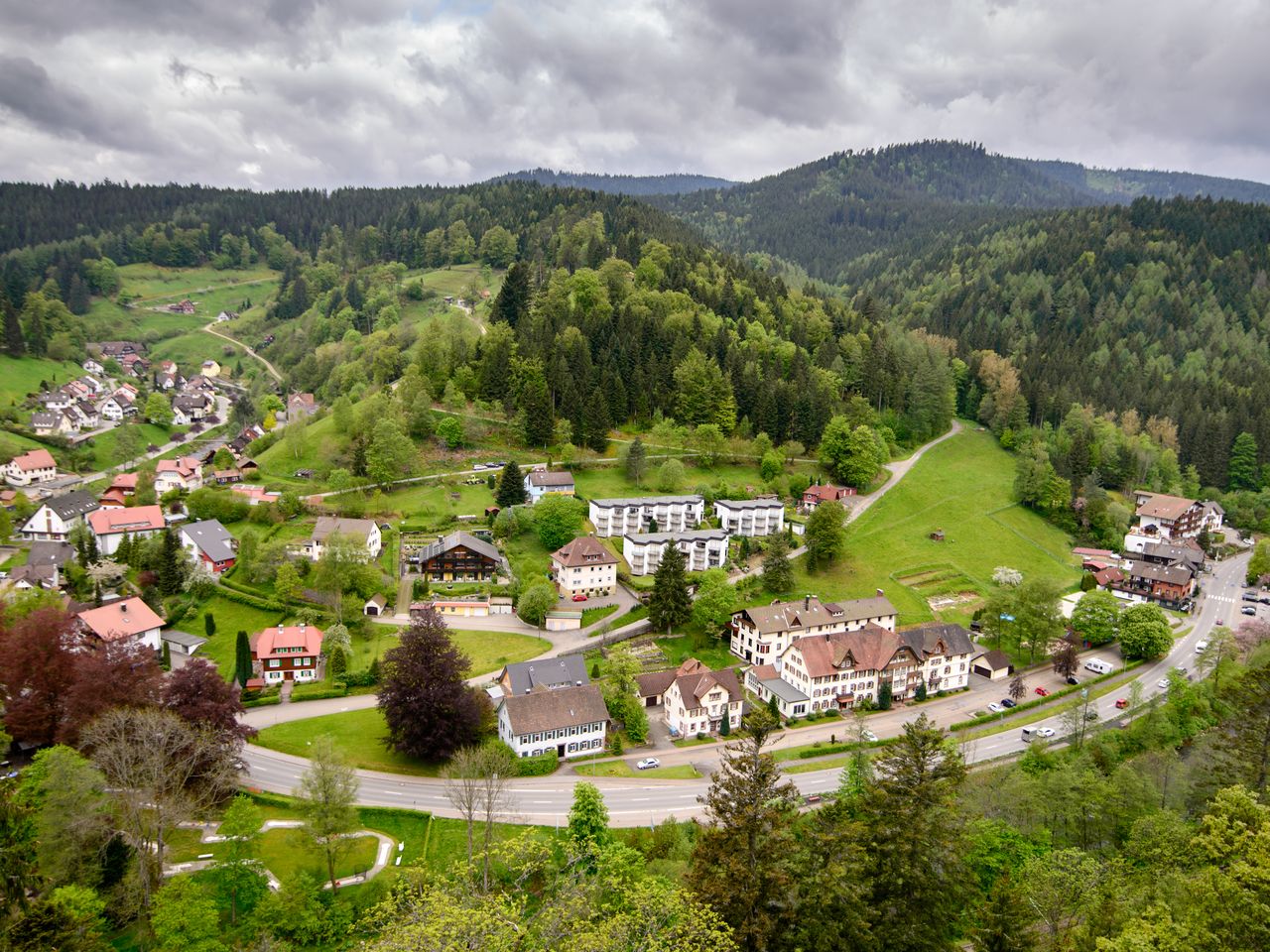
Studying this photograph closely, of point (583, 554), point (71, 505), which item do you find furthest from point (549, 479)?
point (71, 505)

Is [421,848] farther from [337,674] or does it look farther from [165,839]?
[337,674]

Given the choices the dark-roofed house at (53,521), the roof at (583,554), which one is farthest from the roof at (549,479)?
the dark-roofed house at (53,521)

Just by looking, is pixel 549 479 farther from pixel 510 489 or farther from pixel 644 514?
pixel 644 514

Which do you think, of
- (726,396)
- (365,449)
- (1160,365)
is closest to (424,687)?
(365,449)

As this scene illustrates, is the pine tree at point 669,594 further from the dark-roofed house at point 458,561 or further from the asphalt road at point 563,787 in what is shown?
the dark-roofed house at point 458,561

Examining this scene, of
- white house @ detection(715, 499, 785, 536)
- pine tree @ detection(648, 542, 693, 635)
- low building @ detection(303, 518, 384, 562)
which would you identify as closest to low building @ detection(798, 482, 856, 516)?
white house @ detection(715, 499, 785, 536)

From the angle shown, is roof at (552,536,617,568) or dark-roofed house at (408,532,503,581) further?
roof at (552,536,617,568)

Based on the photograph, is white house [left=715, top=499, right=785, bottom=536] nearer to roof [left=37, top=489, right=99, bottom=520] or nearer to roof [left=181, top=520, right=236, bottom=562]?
roof [left=181, top=520, right=236, bottom=562]
